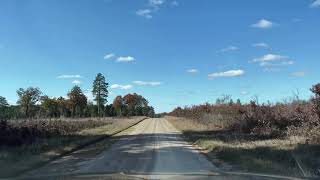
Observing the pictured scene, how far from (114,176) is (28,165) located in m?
13.2

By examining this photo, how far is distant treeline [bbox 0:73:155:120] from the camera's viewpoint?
8838 cm

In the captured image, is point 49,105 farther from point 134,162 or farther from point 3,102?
point 134,162

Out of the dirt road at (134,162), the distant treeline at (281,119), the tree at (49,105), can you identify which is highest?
the tree at (49,105)

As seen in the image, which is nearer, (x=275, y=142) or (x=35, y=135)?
(x=275, y=142)

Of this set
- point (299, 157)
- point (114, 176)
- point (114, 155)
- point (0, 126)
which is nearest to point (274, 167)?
point (299, 157)

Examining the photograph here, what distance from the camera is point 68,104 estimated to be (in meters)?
104

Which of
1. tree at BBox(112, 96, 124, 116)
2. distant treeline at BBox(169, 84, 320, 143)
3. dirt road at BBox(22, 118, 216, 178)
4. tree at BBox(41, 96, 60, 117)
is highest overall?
tree at BBox(112, 96, 124, 116)

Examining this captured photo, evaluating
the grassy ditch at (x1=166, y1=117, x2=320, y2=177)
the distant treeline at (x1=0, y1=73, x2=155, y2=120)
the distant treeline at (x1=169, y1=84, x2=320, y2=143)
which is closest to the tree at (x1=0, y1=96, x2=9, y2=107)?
the distant treeline at (x1=0, y1=73, x2=155, y2=120)

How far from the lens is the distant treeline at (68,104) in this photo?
290 feet

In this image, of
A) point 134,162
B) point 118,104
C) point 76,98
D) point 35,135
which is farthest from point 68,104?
point 134,162

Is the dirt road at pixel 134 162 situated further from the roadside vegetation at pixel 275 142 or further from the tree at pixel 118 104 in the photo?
the tree at pixel 118 104

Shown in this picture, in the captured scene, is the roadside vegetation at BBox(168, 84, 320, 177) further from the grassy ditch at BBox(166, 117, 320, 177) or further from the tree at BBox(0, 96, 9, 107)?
the tree at BBox(0, 96, 9, 107)

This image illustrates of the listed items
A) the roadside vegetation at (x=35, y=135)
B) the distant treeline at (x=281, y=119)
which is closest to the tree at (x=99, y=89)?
the roadside vegetation at (x=35, y=135)

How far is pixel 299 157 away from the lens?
56.4 ft
